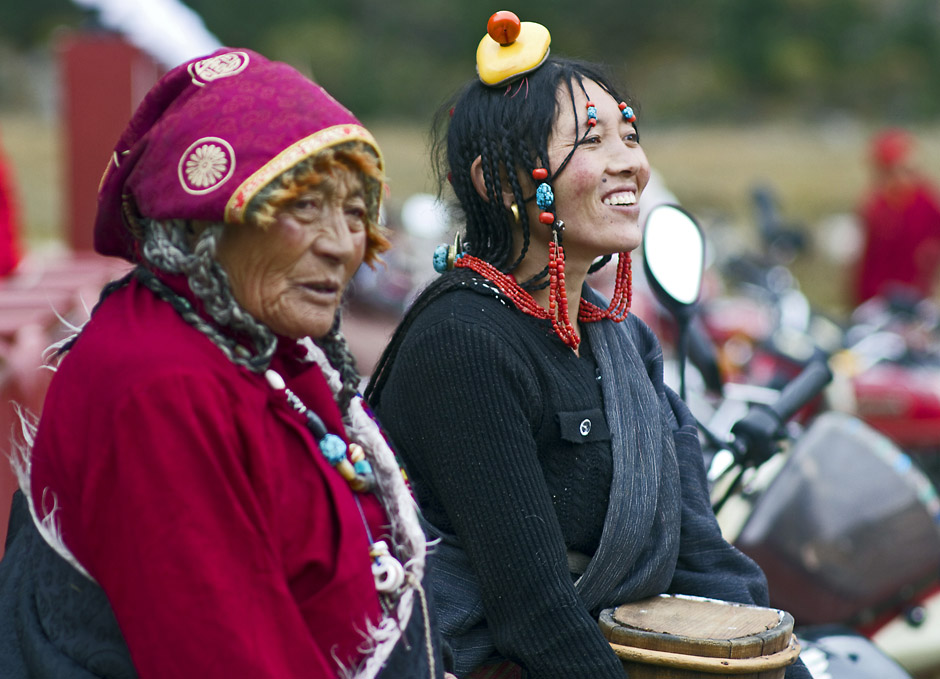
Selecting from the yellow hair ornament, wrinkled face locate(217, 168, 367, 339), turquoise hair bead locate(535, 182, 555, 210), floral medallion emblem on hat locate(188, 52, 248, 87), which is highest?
the yellow hair ornament

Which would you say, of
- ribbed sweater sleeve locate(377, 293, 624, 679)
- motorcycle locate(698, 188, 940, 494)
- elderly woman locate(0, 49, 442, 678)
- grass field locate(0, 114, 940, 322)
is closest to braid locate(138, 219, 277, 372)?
elderly woman locate(0, 49, 442, 678)

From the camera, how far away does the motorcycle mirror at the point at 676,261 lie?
8.38ft

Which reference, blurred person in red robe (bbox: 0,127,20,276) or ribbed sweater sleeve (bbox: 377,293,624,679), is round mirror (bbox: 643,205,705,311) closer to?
ribbed sweater sleeve (bbox: 377,293,624,679)

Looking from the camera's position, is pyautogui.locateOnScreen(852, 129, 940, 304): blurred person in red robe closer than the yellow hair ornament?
No

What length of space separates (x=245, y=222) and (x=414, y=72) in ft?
109

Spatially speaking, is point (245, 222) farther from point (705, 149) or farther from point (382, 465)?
point (705, 149)

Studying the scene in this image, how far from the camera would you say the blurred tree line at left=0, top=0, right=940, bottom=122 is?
33.1 meters

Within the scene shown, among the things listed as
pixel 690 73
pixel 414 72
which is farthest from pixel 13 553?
pixel 690 73

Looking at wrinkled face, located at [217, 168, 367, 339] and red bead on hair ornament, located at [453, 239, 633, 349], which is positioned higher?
wrinkled face, located at [217, 168, 367, 339]

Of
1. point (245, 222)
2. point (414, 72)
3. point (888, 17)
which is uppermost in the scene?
point (888, 17)

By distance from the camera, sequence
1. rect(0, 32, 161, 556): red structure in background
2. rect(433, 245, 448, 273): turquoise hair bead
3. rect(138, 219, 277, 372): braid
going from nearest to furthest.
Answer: rect(138, 219, 277, 372): braid, rect(433, 245, 448, 273): turquoise hair bead, rect(0, 32, 161, 556): red structure in background

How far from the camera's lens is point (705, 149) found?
81.9 feet

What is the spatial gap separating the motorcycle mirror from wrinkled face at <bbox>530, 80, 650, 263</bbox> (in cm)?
46

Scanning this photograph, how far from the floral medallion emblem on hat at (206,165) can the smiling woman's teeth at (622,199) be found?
0.85 metres
